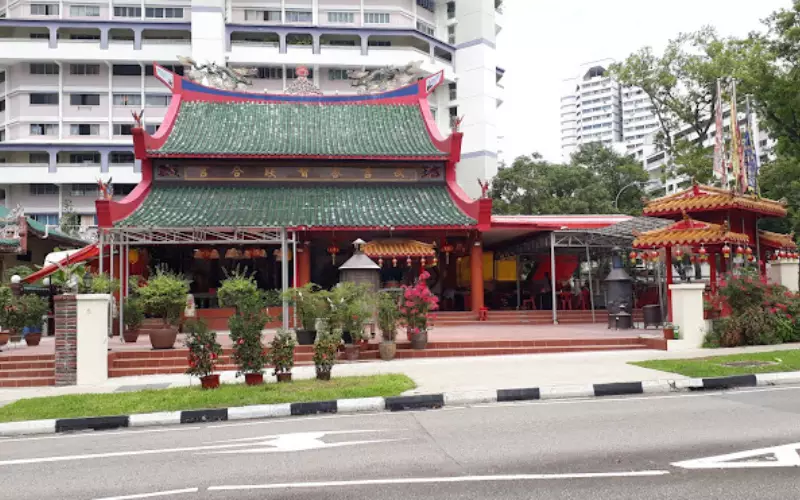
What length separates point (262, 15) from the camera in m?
63.3

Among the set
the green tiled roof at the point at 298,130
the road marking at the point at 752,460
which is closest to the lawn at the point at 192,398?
the road marking at the point at 752,460

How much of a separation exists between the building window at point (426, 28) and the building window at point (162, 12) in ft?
71.4

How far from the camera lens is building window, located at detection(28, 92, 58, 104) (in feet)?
191

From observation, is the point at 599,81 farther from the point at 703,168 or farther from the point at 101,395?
the point at 101,395

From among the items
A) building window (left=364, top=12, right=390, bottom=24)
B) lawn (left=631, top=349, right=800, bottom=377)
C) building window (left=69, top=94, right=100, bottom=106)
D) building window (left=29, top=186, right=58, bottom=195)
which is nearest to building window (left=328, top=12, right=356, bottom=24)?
building window (left=364, top=12, right=390, bottom=24)

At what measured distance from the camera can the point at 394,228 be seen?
76.6 ft

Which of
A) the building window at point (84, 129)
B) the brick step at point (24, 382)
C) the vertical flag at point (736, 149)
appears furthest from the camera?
the building window at point (84, 129)

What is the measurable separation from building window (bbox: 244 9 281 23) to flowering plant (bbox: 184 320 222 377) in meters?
56.8

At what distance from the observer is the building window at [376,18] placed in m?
64.1

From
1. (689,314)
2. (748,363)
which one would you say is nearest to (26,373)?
(748,363)

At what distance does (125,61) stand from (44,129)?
8.71m

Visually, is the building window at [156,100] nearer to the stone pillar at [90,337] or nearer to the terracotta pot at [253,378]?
the stone pillar at [90,337]

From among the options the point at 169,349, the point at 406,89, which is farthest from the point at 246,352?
the point at 406,89

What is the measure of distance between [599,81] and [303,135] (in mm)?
153780
